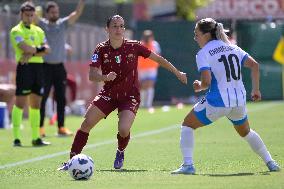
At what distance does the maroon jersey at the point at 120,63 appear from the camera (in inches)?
496

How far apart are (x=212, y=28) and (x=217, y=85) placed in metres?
0.66

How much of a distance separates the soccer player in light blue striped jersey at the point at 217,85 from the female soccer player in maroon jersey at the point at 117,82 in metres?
1.09

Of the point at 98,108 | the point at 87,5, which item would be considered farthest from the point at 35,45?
the point at 87,5

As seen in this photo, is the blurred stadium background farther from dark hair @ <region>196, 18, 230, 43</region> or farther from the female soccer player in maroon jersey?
dark hair @ <region>196, 18, 230, 43</region>

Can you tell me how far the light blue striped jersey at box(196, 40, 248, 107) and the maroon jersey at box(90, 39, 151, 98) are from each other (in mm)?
1526

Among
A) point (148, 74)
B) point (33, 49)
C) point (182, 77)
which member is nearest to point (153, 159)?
point (182, 77)

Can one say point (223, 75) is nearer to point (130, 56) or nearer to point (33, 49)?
point (130, 56)

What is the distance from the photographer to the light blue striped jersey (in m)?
11.4

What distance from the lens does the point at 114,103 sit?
12703 mm

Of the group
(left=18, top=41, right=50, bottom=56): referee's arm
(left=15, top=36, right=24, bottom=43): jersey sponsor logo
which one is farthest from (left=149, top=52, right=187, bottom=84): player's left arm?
(left=15, top=36, right=24, bottom=43): jersey sponsor logo

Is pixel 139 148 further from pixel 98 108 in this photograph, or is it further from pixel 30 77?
pixel 98 108

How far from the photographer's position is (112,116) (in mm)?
25094

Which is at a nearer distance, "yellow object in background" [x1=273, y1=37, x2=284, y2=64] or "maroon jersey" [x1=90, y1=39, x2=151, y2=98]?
"maroon jersey" [x1=90, y1=39, x2=151, y2=98]

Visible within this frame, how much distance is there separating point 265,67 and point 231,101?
1970 cm
